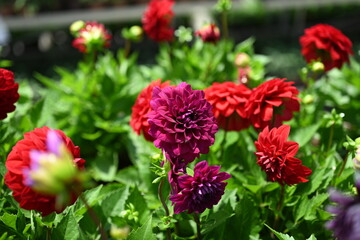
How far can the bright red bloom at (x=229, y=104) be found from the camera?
3.10 feet

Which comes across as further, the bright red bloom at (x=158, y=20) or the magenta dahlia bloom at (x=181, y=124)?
the bright red bloom at (x=158, y=20)

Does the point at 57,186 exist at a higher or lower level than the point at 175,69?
higher

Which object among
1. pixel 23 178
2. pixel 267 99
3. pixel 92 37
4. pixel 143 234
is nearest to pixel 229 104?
pixel 267 99

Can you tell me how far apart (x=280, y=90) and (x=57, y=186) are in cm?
59

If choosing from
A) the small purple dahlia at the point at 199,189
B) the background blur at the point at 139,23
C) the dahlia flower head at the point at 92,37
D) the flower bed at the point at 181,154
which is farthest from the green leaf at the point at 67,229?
the background blur at the point at 139,23

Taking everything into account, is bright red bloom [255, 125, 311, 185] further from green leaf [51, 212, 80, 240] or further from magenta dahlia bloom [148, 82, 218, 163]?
green leaf [51, 212, 80, 240]

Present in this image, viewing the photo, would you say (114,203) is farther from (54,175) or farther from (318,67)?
(318,67)

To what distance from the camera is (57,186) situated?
0.48 m

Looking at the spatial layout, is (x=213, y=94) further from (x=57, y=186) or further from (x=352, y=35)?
(x=352, y=35)

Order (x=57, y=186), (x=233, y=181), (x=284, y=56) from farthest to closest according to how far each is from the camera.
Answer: (x=284, y=56), (x=233, y=181), (x=57, y=186)

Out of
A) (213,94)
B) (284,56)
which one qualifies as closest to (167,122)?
(213,94)

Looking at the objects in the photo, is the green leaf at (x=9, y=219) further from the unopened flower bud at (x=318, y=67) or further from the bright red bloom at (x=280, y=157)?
the unopened flower bud at (x=318, y=67)

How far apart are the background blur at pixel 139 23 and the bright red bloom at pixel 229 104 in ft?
7.62

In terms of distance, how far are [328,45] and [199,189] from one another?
678 millimetres
